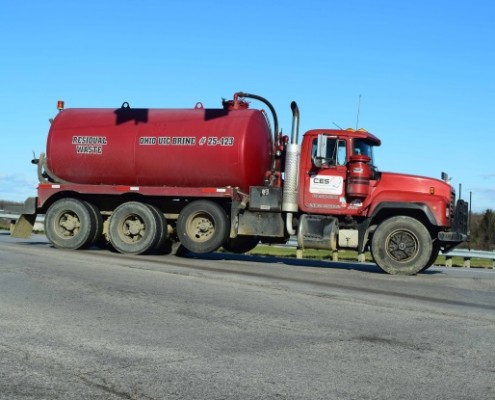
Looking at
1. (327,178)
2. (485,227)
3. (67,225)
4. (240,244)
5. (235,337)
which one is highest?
(485,227)

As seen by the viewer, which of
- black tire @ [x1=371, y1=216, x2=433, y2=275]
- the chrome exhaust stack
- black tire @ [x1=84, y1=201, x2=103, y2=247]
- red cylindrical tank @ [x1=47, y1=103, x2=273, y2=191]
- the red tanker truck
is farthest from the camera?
black tire @ [x1=84, y1=201, x2=103, y2=247]

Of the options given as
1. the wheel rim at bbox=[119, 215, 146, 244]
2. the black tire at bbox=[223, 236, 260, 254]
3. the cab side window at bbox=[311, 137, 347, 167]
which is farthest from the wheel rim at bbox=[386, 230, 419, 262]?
the wheel rim at bbox=[119, 215, 146, 244]

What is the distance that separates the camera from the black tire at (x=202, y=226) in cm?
1442

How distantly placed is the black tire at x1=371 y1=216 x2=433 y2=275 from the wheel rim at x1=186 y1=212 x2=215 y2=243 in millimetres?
3915

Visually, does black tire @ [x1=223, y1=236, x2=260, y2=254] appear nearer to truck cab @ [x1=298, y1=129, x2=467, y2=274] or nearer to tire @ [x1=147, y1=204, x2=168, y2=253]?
tire @ [x1=147, y1=204, x2=168, y2=253]

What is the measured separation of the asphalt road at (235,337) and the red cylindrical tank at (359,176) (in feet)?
9.35

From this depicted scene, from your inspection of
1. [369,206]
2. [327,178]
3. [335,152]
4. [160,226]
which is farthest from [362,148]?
[160,226]

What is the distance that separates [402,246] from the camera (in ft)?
41.9

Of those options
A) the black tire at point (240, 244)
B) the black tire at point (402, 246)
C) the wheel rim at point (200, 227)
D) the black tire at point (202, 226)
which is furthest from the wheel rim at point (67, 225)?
the black tire at point (402, 246)

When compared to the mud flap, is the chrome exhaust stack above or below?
above

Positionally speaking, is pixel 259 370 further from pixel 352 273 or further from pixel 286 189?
pixel 286 189

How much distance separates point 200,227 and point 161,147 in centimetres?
209

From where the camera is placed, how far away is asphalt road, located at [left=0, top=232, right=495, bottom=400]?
15.0ft

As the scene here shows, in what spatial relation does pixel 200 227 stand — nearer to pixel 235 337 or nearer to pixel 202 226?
pixel 202 226
